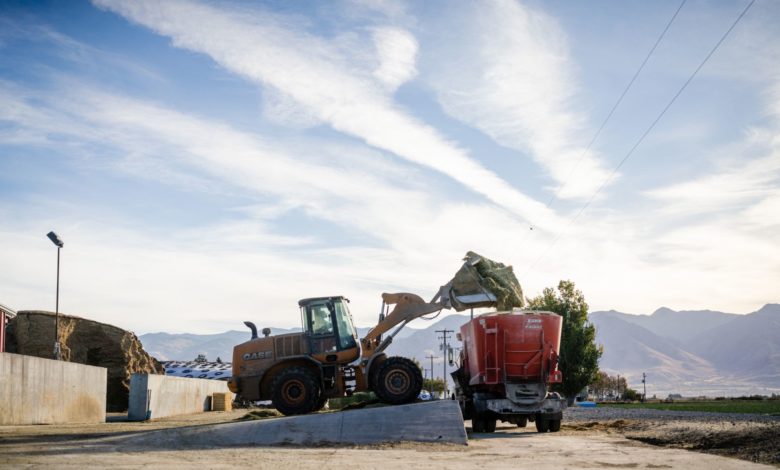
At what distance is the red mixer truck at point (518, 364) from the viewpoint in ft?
66.4

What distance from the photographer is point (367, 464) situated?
11.8 meters

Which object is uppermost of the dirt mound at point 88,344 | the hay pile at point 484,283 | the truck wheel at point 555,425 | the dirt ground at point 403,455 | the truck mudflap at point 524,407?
the hay pile at point 484,283

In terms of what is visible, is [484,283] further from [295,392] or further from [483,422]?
[295,392]

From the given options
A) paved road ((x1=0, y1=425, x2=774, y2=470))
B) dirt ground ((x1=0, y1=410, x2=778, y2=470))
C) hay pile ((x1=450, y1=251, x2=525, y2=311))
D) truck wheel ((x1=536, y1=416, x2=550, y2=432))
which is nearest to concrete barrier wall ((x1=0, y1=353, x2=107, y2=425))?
dirt ground ((x1=0, y1=410, x2=778, y2=470))

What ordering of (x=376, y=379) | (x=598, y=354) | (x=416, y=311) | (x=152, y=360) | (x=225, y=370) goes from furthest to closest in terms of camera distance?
(x=225, y=370), (x=598, y=354), (x=152, y=360), (x=416, y=311), (x=376, y=379)

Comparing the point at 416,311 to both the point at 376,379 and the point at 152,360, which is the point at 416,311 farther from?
the point at 152,360

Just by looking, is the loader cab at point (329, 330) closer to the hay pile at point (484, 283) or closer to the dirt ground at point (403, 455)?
the hay pile at point (484, 283)

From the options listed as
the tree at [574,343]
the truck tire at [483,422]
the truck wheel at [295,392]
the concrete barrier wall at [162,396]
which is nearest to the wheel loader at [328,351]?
the truck wheel at [295,392]

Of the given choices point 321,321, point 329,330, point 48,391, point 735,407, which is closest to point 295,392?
point 329,330

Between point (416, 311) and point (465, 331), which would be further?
point (465, 331)

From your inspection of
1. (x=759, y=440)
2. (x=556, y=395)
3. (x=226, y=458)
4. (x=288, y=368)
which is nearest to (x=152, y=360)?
(x=288, y=368)

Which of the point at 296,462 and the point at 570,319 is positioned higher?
the point at 570,319

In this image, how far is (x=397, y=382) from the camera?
61.8ft

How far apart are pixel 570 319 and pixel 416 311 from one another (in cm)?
4033
